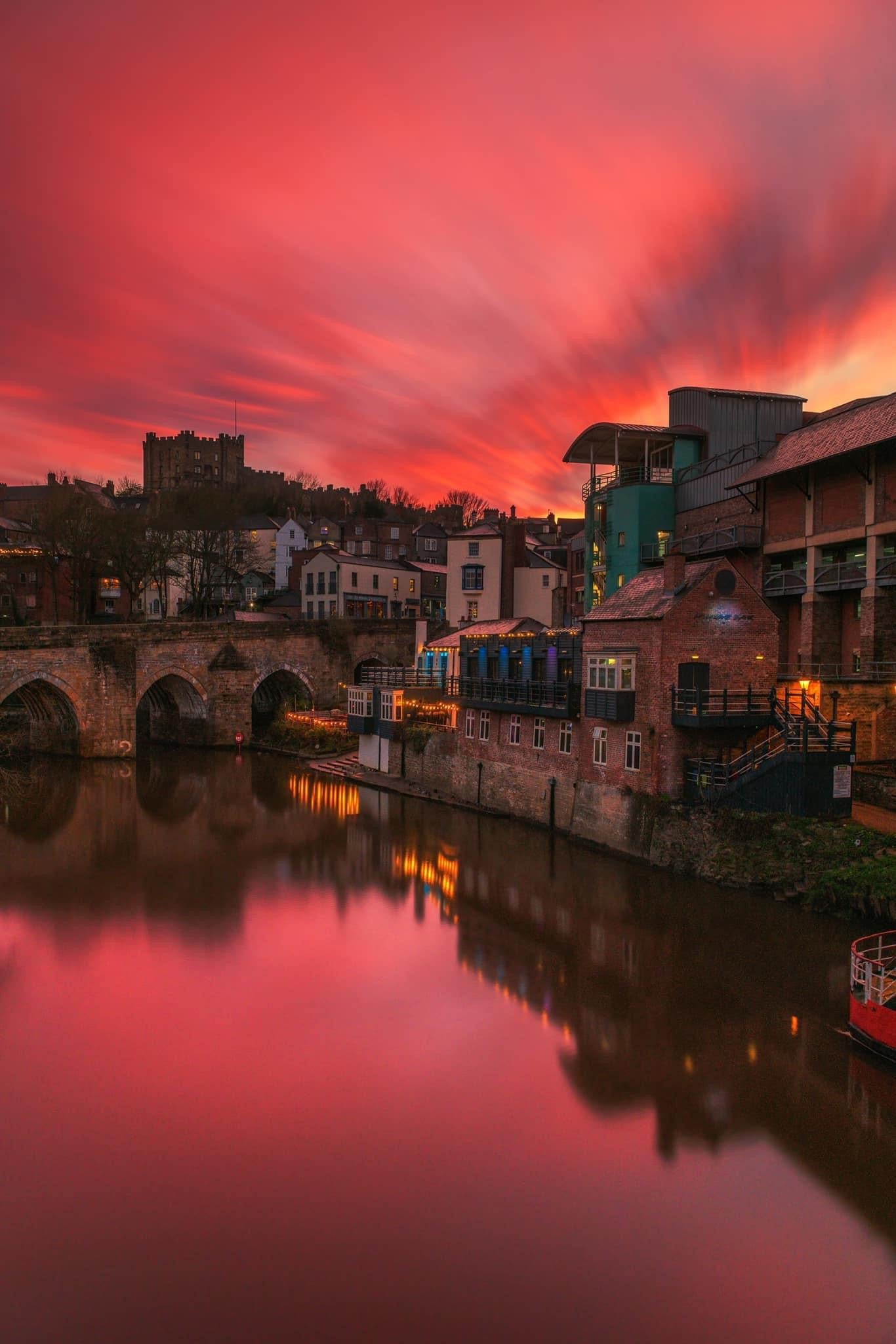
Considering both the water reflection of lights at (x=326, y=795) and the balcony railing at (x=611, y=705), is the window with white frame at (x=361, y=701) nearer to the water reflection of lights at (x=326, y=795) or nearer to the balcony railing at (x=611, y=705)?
the water reflection of lights at (x=326, y=795)

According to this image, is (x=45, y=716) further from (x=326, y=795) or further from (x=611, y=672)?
(x=611, y=672)

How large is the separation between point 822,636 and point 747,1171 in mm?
24852

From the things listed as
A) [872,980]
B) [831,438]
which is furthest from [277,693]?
[872,980]

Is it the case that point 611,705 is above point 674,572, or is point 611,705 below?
below

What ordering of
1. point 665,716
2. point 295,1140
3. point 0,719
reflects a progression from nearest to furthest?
point 295,1140, point 665,716, point 0,719

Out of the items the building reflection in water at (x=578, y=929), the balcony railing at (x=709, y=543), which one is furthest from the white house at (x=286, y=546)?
the balcony railing at (x=709, y=543)

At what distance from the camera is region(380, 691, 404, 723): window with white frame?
40438 millimetres

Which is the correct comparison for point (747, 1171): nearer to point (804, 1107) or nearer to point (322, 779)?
point (804, 1107)

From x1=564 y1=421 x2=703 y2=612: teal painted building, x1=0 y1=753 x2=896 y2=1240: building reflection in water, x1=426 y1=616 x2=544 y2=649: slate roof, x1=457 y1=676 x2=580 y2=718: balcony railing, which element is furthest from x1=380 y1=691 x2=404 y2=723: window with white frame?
x1=564 y1=421 x2=703 y2=612: teal painted building

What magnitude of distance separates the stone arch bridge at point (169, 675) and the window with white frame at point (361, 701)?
12162 mm

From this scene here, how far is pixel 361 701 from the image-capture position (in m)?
42.9

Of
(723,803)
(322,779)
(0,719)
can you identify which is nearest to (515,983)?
(723,803)

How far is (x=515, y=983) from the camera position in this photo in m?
18.7

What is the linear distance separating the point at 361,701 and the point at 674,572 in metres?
19.7
